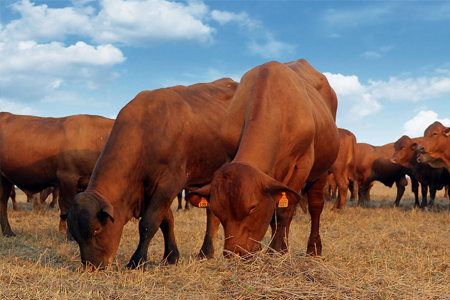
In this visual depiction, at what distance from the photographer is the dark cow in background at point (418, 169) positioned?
48.2ft

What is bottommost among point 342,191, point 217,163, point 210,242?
point 210,242

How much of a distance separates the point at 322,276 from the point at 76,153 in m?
6.80

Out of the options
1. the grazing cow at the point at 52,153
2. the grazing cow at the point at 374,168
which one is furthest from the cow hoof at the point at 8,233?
the grazing cow at the point at 374,168

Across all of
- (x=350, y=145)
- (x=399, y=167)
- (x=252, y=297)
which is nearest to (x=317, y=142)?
(x=252, y=297)

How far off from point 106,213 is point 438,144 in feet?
37.1

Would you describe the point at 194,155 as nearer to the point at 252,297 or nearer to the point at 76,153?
the point at 252,297

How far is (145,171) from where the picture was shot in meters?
5.49

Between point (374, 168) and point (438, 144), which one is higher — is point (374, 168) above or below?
below

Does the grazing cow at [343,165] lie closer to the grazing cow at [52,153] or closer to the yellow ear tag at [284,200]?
the grazing cow at [52,153]

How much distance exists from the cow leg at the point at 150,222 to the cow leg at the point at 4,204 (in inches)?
171

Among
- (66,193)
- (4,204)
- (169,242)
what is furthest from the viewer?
(4,204)

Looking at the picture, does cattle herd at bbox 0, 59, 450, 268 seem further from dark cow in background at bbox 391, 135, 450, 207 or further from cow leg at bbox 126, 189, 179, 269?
dark cow in background at bbox 391, 135, 450, 207

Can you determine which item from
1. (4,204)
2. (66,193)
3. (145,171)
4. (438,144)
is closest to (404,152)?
(438,144)

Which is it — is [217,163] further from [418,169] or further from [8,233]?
[418,169]
